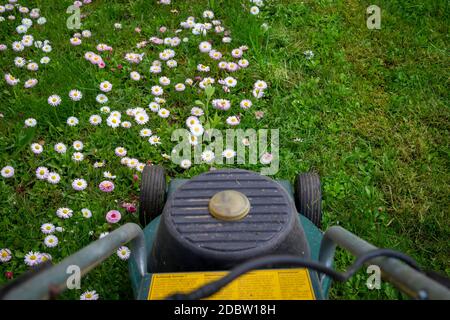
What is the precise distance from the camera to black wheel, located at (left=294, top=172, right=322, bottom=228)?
204 centimetres

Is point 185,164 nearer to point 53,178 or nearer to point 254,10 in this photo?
point 53,178

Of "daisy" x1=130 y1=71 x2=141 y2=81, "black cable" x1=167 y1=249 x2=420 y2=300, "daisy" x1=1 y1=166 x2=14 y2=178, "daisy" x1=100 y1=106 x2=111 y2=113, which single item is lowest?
"daisy" x1=1 y1=166 x2=14 y2=178

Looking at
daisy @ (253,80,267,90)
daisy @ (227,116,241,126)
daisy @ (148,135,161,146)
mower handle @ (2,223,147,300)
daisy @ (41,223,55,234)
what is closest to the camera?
mower handle @ (2,223,147,300)

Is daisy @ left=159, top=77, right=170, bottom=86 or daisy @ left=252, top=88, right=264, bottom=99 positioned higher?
daisy @ left=159, top=77, right=170, bottom=86

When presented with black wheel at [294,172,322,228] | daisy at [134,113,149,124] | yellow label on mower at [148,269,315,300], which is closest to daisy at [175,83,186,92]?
daisy at [134,113,149,124]

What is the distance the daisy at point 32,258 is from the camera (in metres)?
2.04

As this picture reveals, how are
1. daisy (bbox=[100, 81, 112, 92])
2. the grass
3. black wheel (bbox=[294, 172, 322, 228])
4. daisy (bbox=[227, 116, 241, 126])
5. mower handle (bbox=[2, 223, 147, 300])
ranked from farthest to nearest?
daisy (bbox=[100, 81, 112, 92]), daisy (bbox=[227, 116, 241, 126]), the grass, black wheel (bbox=[294, 172, 322, 228]), mower handle (bbox=[2, 223, 147, 300])

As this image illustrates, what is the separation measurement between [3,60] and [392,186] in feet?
7.92

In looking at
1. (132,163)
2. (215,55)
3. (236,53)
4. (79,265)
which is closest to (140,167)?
(132,163)

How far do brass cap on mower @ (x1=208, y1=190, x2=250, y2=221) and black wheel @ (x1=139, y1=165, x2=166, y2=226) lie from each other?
50 cm

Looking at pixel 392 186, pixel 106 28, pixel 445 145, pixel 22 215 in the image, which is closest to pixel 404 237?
pixel 392 186

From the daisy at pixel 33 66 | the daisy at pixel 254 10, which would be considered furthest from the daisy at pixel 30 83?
the daisy at pixel 254 10

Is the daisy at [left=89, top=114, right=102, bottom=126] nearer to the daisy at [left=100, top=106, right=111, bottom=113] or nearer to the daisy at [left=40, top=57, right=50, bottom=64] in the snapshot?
the daisy at [left=100, top=106, right=111, bottom=113]

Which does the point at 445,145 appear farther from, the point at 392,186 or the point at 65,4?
the point at 65,4
